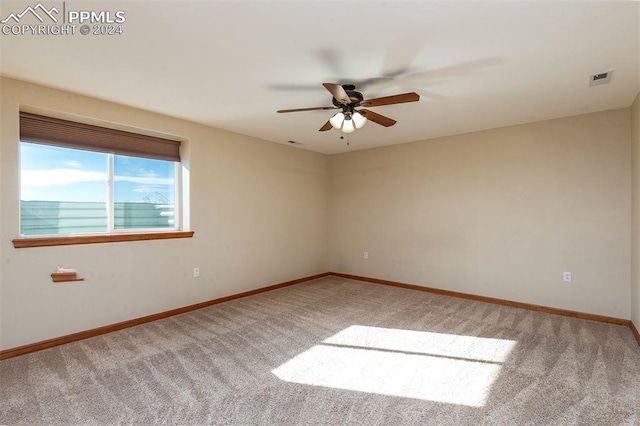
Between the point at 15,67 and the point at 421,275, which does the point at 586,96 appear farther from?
the point at 15,67

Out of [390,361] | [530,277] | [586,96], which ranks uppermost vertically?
[586,96]

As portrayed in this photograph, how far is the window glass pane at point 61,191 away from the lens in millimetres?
2879

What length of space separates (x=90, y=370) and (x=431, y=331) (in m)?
3.06

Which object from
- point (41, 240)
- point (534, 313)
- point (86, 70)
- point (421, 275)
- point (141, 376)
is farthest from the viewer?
point (421, 275)

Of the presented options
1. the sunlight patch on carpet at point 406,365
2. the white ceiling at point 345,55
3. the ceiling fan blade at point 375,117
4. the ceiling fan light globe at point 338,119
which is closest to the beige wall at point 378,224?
the white ceiling at point 345,55

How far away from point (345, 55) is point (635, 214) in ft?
11.2

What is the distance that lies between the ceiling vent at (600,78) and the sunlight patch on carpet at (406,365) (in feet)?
8.00

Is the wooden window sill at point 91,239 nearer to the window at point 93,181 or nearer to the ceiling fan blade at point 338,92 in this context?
the window at point 93,181

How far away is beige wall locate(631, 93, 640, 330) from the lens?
299 cm

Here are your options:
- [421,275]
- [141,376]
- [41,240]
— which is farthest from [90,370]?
[421,275]

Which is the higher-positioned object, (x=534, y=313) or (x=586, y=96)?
(x=586, y=96)

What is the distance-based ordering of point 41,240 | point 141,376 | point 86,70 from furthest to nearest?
point 41,240, point 86,70, point 141,376

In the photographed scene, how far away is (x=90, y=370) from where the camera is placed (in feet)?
7.91

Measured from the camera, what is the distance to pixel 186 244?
3.86 m
